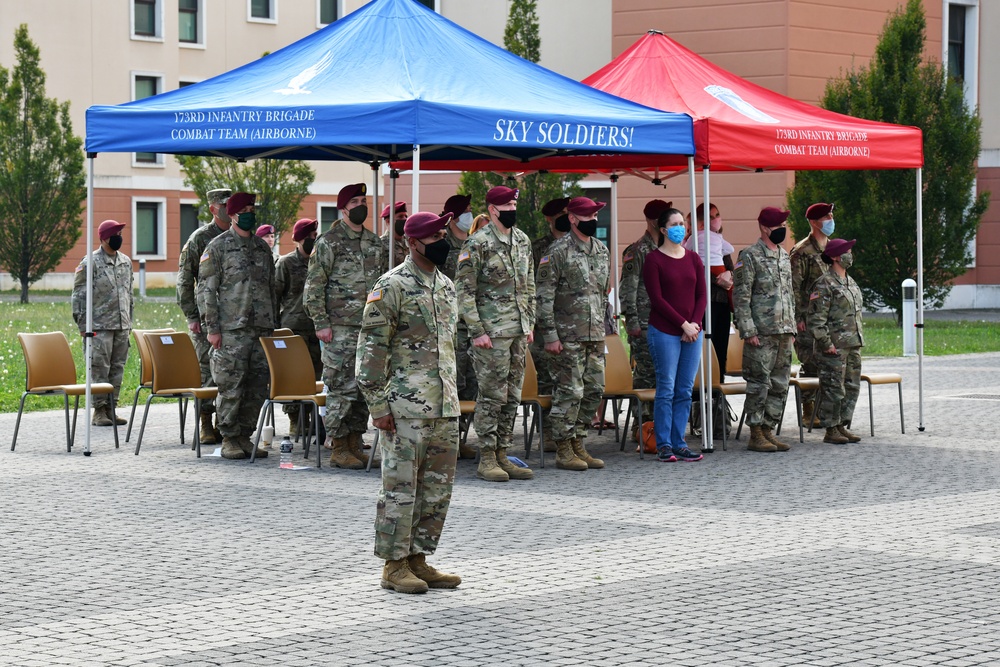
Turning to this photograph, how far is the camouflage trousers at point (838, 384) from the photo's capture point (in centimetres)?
1486

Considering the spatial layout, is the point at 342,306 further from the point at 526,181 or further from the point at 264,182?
the point at 264,182

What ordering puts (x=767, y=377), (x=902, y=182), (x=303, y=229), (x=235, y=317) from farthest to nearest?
→ (x=902, y=182) → (x=303, y=229) → (x=767, y=377) → (x=235, y=317)

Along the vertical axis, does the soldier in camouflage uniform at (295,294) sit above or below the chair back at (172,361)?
above

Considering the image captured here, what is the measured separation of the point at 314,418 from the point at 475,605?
585cm

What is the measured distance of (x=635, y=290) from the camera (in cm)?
1435

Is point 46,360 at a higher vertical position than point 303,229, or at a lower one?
lower

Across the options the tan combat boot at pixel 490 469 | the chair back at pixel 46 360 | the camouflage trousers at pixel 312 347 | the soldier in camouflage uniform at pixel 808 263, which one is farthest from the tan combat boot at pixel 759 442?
the chair back at pixel 46 360

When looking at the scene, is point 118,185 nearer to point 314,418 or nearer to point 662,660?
point 314,418

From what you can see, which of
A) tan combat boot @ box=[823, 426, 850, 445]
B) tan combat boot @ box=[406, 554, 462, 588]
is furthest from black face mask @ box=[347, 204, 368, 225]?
tan combat boot @ box=[406, 554, 462, 588]

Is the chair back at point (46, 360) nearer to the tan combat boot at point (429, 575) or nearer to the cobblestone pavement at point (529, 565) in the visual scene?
the cobblestone pavement at point (529, 565)

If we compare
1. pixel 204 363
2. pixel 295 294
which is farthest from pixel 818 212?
pixel 204 363

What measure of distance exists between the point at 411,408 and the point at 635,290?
653 cm

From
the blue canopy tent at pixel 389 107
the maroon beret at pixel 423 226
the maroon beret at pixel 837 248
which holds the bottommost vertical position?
the maroon beret at pixel 423 226

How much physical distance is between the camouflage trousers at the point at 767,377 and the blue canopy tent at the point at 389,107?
2.00m
